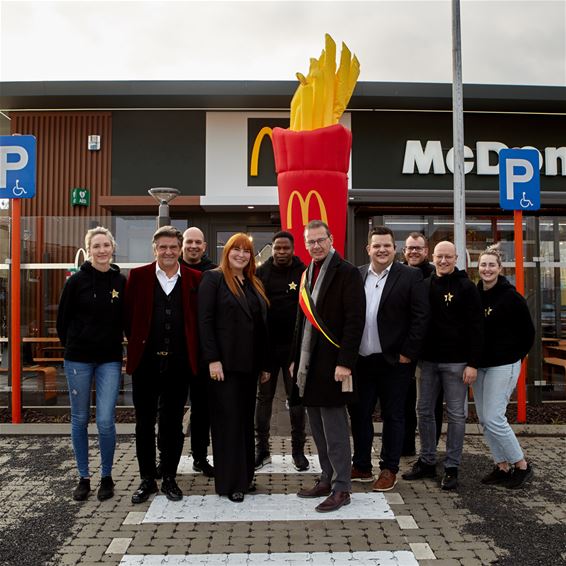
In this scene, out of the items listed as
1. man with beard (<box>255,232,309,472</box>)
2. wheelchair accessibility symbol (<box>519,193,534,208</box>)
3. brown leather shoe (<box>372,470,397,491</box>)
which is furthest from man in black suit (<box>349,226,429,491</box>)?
wheelchair accessibility symbol (<box>519,193,534,208</box>)

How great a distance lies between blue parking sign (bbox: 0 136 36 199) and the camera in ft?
20.4

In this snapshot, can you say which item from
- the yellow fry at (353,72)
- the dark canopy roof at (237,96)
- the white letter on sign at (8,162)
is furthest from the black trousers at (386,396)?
the dark canopy roof at (237,96)

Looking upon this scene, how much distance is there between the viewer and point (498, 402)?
4.28 meters

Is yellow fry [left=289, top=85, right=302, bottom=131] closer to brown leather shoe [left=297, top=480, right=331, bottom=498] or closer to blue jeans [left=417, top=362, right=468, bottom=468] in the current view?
blue jeans [left=417, top=362, right=468, bottom=468]

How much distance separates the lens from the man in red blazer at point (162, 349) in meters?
4.06

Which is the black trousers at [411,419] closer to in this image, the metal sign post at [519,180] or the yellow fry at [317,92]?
the metal sign post at [519,180]

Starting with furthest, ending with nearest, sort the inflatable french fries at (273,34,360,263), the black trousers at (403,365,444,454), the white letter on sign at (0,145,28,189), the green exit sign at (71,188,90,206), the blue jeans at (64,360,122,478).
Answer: the green exit sign at (71,188,90,206) → the inflatable french fries at (273,34,360,263) → the white letter on sign at (0,145,28,189) → the black trousers at (403,365,444,454) → the blue jeans at (64,360,122,478)

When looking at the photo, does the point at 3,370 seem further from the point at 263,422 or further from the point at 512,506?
the point at 512,506

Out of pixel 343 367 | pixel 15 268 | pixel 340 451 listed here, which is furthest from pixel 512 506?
pixel 15 268

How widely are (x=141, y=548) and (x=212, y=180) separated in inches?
311

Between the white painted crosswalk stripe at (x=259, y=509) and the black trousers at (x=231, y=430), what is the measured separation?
145mm

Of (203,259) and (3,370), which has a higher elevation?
(203,259)

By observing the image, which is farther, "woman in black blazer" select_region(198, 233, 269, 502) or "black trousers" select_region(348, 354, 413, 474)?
"black trousers" select_region(348, 354, 413, 474)

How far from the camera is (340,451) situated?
3904mm
